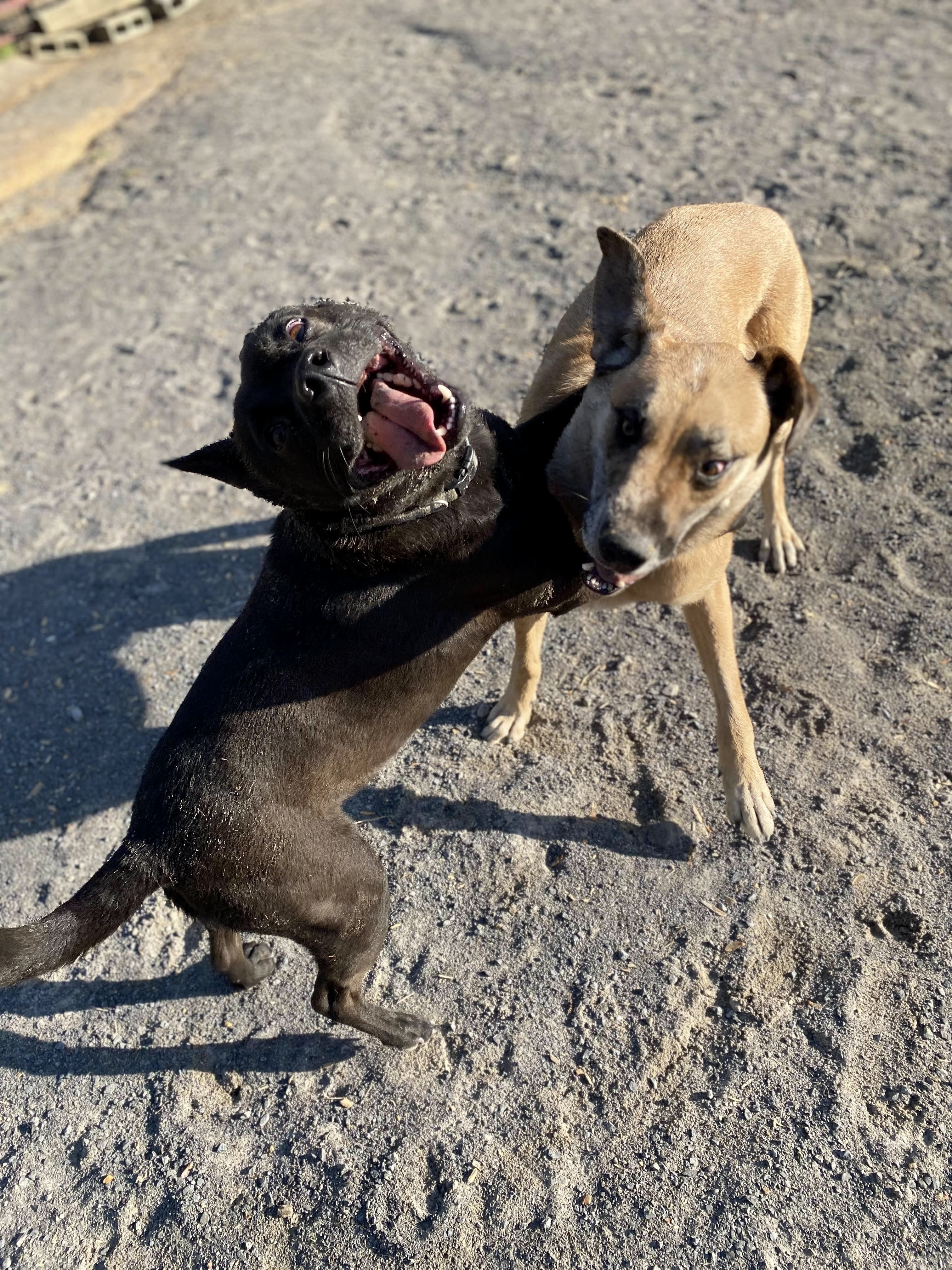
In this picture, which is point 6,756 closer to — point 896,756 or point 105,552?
point 105,552

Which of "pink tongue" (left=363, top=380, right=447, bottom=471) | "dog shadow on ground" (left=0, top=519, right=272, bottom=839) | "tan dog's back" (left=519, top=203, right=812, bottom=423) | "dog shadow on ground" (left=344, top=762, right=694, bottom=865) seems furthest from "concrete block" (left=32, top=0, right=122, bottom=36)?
"dog shadow on ground" (left=344, top=762, right=694, bottom=865)

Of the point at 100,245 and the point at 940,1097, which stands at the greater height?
the point at 100,245

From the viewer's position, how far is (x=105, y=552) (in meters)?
5.23

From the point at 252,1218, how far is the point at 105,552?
11.3 ft

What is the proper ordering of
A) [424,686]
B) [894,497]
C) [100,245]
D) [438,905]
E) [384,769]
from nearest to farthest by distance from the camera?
[424,686]
[438,905]
[384,769]
[894,497]
[100,245]

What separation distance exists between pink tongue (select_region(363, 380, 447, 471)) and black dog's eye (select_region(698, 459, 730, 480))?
77 cm

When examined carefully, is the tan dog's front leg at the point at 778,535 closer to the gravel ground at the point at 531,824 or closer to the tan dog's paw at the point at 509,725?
the gravel ground at the point at 531,824

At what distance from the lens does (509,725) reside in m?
4.16

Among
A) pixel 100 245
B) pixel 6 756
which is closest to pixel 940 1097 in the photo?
pixel 6 756

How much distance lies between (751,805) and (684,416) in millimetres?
1592

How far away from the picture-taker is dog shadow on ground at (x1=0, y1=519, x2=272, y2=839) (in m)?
4.26

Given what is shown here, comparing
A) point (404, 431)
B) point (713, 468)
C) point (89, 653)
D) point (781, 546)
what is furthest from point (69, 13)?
point (713, 468)

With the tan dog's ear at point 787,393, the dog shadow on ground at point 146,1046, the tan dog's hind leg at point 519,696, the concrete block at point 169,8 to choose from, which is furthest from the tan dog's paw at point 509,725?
the concrete block at point 169,8

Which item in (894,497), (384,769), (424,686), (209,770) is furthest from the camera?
(894,497)
